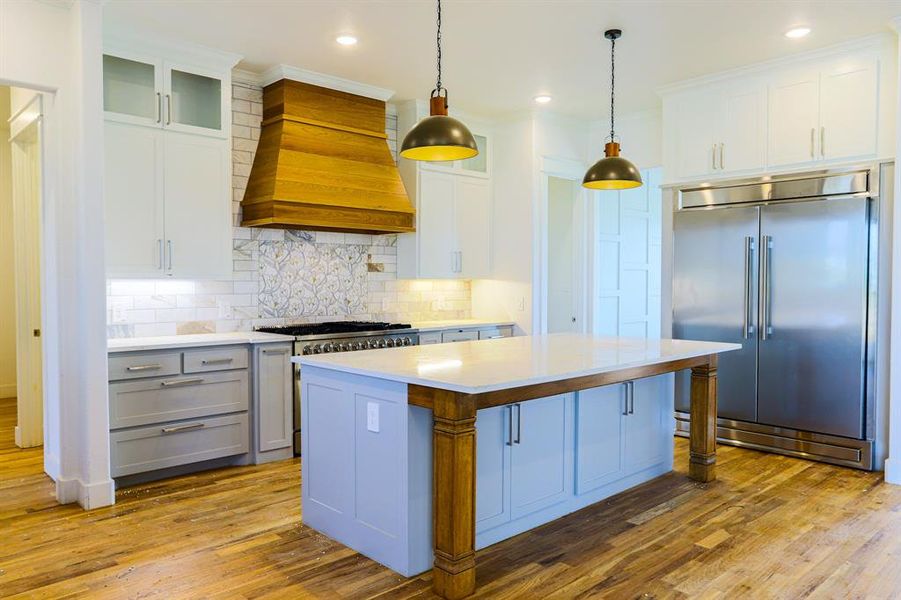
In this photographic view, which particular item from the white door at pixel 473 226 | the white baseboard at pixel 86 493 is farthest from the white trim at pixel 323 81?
the white baseboard at pixel 86 493

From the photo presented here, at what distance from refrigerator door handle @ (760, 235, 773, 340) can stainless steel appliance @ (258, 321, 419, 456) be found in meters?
2.66

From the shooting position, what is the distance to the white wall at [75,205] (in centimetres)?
363

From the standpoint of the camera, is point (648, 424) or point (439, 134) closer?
point (439, 134)

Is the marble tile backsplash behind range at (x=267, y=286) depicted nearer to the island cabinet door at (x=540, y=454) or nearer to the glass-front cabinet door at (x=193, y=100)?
the glass-front cabinet door at (x=193, y=100)

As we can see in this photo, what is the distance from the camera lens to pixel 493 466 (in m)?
3.13

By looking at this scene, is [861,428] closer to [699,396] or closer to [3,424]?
[699,396]

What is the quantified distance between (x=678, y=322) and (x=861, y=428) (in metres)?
1.49

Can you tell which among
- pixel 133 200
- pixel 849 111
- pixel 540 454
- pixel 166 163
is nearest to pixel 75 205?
pixel 133 200

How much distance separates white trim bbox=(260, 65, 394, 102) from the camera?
4859mm

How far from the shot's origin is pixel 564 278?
6.93 metres

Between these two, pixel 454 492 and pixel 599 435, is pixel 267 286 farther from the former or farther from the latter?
pixel 454 492

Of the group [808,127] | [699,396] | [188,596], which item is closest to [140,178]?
[188,596]

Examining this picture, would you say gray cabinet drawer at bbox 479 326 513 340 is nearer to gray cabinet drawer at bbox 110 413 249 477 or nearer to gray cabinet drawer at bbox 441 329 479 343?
gray cabinet drawer at bbox 441 329 479 343

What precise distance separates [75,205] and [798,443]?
5.00 meters
